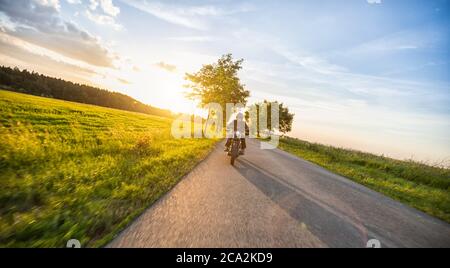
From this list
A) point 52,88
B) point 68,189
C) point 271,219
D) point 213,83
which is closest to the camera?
point 271,219

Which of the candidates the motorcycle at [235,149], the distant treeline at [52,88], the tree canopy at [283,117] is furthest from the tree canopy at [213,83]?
the distant treeline at [52,88]

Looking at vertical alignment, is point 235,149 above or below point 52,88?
below

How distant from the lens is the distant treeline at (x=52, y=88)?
6799 centimetres

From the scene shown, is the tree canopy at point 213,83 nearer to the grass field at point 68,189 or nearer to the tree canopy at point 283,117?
the grass field at point 68,189

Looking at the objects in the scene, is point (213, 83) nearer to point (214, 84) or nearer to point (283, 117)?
point (214, 84)

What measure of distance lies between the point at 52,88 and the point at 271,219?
97485 millimetres

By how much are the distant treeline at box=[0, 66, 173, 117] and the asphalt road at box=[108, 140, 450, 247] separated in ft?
262

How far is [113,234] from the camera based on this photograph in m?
2.96

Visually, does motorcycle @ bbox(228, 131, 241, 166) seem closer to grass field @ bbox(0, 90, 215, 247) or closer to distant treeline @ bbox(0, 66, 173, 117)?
grass field @ bbox(0, 90, 215, 247)

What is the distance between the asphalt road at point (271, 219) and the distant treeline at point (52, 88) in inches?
3150

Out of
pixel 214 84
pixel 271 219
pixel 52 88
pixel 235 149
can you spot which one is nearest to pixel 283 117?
pixel 214 84

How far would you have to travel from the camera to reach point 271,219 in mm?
3920
